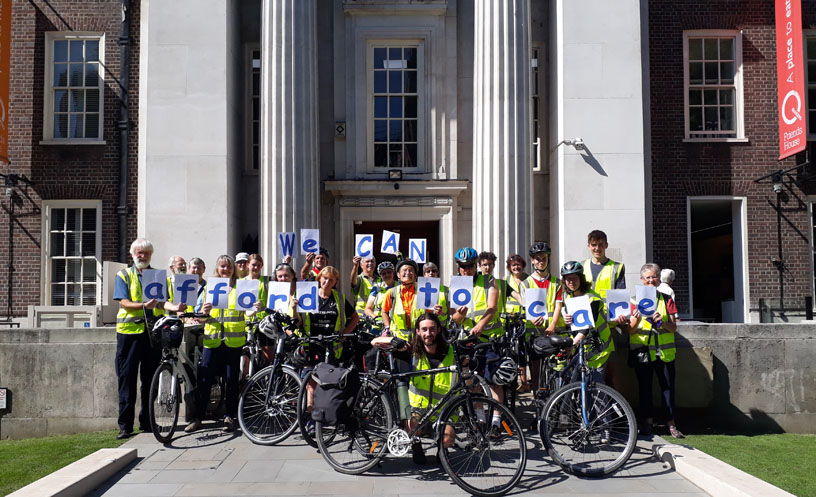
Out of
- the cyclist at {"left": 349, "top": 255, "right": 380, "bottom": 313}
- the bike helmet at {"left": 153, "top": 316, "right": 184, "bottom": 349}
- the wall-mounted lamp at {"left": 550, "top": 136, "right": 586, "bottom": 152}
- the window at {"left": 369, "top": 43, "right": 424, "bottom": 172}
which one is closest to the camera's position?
the bike helmet at {"left": 153, "top": 316, "right": 184, "bottom": 349}

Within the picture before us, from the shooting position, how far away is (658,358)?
797 cm

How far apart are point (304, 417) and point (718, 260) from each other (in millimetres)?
18066

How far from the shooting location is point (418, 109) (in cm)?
1423

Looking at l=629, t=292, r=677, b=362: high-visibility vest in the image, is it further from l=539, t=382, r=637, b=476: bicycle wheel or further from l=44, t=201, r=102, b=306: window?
l=44, t=201, r=102, b=306: window

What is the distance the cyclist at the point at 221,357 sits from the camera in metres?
7.98

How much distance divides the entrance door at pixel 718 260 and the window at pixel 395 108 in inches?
247

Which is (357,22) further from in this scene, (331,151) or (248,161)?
(248,161)

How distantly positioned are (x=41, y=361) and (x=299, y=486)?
490 centimetres

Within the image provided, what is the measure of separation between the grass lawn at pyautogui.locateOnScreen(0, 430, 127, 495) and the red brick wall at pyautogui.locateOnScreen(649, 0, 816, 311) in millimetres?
11454

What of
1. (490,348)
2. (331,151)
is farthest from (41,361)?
(331,151)

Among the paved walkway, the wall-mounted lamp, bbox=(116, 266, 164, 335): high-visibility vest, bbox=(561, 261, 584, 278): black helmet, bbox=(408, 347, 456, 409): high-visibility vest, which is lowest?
the paved walkway

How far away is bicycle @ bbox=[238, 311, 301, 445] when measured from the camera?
729 centimetres

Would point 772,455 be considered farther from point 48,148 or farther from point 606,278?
point 48,148

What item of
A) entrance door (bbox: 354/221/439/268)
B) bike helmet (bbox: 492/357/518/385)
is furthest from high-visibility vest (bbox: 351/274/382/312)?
entrance door (bbox: 354/221/439/268)
